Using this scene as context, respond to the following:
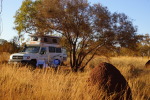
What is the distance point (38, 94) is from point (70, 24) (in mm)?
10375

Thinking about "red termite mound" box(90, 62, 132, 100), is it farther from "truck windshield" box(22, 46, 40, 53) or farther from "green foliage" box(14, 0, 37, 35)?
"green foliage" box(14, 0, 37, 35)

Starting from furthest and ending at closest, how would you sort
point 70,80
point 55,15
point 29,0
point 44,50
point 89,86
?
point 29,0
point 44,50
point 55,15
point 70,80
point 89,86

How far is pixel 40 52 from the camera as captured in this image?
1745 centimetres

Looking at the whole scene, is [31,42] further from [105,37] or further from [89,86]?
[89,86]

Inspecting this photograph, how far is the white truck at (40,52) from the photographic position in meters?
16.8

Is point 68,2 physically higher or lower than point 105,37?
higher

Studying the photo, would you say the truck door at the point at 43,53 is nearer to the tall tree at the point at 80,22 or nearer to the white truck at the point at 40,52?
the white truck at the point at 40,52

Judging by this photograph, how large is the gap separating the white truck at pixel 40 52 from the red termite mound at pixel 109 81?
1079cm

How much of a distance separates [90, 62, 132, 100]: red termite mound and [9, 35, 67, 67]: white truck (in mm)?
10793

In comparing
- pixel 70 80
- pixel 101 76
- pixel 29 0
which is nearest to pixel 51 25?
pixel 70 80

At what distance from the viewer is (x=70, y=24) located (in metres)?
14.7

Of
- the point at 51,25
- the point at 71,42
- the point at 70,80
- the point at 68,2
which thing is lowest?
the point at 70,80

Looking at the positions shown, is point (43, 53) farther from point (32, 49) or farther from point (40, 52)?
point (32, 49)

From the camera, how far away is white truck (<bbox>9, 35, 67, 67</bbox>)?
660 inches
